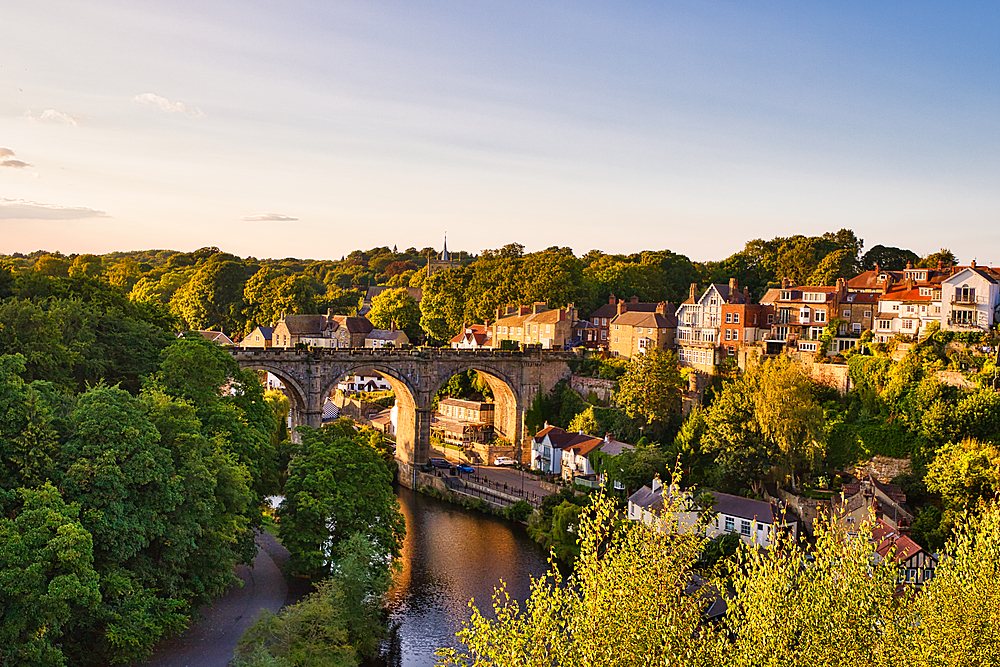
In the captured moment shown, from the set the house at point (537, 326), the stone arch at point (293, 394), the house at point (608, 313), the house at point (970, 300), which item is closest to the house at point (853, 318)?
the house at point (970, 300)

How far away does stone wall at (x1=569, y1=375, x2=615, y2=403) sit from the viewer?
5278cm

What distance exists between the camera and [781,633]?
14.0 m

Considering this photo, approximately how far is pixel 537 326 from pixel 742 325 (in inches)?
672

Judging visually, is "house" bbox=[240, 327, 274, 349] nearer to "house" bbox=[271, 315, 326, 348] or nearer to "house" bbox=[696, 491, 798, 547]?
"house" bbox=[271, 315, 326, 348]

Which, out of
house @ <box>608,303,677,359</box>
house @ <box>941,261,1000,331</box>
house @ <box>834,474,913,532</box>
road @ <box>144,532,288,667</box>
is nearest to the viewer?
road @ <box>144,532,288,667</box>

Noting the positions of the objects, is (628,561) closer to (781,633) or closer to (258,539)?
(781,633)

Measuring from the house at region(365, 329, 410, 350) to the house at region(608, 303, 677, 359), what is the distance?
24674mm

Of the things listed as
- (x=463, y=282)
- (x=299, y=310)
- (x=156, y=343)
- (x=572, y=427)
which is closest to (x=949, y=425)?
(x=572, y=427)

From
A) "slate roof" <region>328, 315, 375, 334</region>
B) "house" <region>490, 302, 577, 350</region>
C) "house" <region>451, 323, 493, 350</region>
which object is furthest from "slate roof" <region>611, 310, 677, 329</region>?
"slate roof" <region>328, 315, 375, 334</region>

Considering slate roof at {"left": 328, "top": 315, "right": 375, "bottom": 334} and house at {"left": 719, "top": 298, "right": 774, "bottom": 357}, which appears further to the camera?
slate roof at {"left": 328, "top": 315, "right": 375, "bottom": 334}

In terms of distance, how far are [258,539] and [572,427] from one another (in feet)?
76.4

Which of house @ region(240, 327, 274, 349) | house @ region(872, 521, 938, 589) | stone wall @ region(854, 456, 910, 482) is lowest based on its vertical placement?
house @ region(872, 521, 938, 589)

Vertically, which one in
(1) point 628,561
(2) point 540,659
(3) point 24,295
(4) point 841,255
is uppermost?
(4) point 841,255

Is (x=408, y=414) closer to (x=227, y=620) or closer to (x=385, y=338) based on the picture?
(x=385, y=338)
